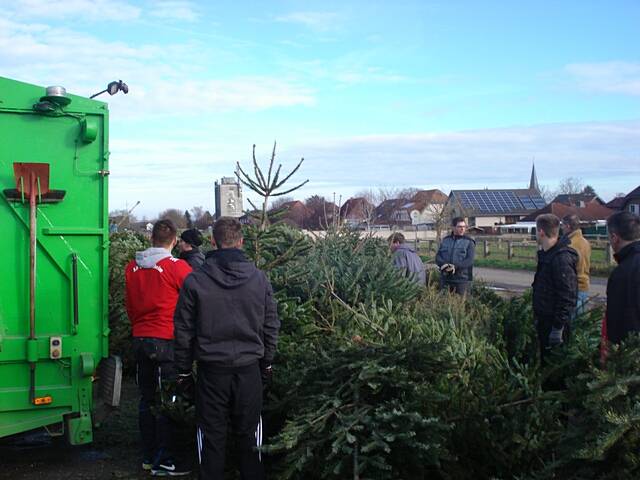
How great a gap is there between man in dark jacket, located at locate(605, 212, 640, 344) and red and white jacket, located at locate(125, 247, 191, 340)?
3080 mm

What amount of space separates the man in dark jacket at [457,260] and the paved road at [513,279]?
7655 mm

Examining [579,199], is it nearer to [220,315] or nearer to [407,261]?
[407,261]

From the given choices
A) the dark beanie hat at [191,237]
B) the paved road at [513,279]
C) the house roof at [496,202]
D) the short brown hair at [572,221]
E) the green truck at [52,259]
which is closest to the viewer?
the green truck at [52,259]

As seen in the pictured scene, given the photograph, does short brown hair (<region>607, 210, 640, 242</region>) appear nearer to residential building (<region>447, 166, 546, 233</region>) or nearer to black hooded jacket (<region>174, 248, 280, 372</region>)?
black hooded jacket (<region>174, 248, 280, 372</region>)

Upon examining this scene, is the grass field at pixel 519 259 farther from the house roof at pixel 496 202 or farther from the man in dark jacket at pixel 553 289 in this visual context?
the house roof at pixel 496 202

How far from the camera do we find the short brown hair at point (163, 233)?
5422 mm

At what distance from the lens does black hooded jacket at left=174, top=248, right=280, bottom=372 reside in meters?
4.34

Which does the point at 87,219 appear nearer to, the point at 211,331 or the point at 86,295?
the point at 86,295

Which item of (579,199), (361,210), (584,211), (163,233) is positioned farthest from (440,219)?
(579,199)

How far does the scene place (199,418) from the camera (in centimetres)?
444

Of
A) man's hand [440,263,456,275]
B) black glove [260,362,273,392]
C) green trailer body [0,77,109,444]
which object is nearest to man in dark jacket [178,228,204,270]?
green trailer body [0,77,109,444]

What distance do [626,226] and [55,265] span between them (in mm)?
3974

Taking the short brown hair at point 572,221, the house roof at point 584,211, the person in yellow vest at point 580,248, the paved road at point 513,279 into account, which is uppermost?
the house roof at point 584,211

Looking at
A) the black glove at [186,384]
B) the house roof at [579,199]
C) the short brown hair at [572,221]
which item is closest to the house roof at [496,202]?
the house roof at [579,199]
